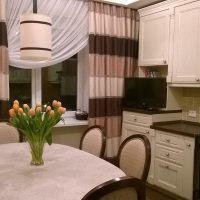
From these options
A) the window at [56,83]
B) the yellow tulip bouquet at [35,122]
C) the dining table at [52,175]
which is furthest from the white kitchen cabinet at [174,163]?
the yellow tulip bouquet at [35,122]

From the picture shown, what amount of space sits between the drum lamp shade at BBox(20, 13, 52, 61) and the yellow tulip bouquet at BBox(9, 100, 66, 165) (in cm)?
37

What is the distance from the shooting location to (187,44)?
311 centimetres

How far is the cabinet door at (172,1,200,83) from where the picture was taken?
9.82 ft

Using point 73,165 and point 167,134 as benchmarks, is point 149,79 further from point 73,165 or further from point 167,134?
point 73,165

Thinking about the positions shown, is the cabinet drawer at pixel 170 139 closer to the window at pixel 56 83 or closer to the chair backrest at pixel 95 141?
the chair backrest at pixel 95 141

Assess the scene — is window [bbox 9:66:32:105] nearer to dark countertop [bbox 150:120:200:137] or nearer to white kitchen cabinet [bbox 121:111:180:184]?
white kitchen cabinet [bbox 121:111:180:184]

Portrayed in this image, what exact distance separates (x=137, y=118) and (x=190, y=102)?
2.42 ft

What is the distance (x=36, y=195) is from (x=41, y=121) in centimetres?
55

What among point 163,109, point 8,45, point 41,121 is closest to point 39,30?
point 41,121

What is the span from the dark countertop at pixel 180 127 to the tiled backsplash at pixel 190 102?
0.08m

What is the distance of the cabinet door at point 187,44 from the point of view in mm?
2992

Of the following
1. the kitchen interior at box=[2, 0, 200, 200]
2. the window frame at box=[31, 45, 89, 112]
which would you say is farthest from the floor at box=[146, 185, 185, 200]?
the window frame at box=[31, 45, 89, 112]

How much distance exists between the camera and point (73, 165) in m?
1.92

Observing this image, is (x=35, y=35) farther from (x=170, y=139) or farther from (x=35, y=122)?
(x=170, y=139)
